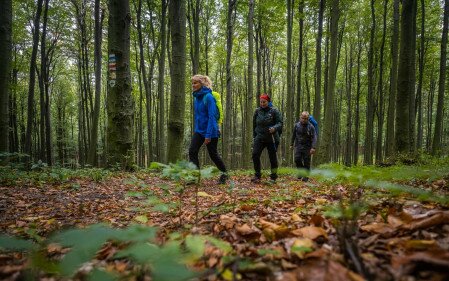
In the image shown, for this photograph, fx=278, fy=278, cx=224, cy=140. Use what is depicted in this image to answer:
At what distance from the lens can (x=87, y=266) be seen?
4.78 feet

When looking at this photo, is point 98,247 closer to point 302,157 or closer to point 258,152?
point 258,152

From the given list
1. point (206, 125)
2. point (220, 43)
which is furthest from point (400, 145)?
point (220, 43)

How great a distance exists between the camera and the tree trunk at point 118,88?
23.0ft

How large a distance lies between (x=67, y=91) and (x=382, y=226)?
115 ft

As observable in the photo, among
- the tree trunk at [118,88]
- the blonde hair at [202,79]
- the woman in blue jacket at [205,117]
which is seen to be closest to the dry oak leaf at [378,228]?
the woman in blue jacket at [205,117]

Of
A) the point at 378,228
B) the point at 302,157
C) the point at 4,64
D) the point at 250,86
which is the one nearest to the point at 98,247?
the point at 378,228

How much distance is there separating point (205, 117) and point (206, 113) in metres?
0.08

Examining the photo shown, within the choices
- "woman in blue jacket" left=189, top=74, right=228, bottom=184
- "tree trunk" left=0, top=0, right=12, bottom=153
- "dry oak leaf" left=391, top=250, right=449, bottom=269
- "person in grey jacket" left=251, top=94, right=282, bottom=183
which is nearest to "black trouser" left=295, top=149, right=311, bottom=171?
"person in grey jacket" left=251, top=94, right=282, bottom=183

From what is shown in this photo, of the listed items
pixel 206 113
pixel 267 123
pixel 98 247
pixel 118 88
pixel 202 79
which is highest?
pixel 118 88

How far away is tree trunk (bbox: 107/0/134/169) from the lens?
7.01 metres

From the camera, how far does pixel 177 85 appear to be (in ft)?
22.5

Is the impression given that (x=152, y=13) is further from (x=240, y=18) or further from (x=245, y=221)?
(x=245, y=221)

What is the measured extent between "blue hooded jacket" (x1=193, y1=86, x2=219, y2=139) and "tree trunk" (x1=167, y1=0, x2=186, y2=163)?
143 cm

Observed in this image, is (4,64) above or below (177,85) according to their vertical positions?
above
